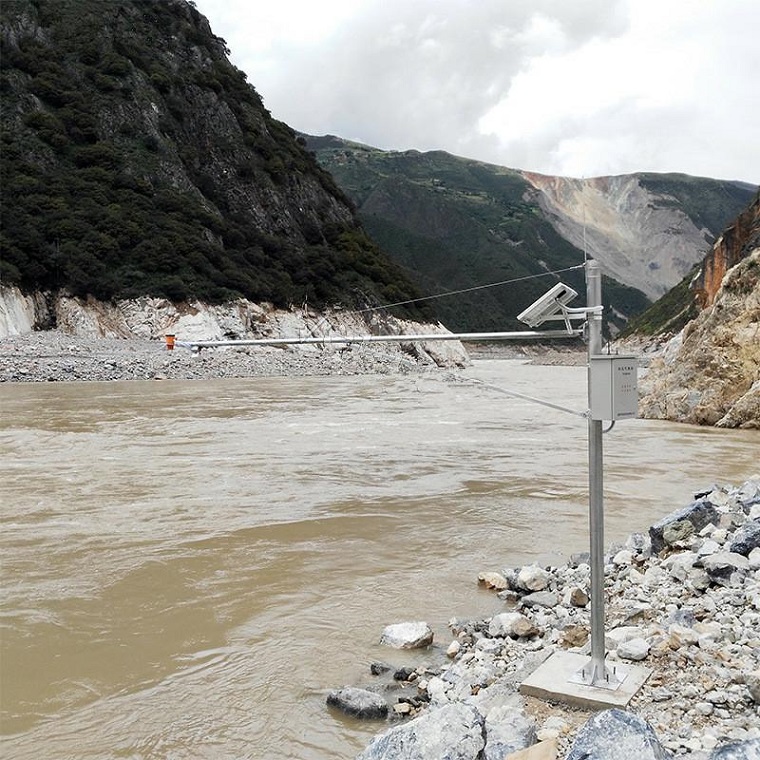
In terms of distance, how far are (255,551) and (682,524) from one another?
4015 millimetres

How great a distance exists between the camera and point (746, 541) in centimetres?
590

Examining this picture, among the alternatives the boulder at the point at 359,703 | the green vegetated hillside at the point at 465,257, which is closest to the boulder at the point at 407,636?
the boulder at the point at 359,703

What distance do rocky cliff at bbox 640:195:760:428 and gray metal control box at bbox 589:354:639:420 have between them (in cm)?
1590

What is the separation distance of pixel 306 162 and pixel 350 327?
2389 cm

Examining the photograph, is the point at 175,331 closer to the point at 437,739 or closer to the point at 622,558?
the point at 622,558

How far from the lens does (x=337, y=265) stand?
60.9 m

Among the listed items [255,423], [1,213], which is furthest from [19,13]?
[255,423]

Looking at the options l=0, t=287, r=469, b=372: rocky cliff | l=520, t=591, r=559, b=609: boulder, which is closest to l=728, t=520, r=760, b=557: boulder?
l=520, t=591, r=559, b=609: boulder

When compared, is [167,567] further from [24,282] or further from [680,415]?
[24,282]

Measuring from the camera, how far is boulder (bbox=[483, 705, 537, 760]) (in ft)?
11.3

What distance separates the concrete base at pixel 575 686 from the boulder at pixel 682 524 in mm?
2612

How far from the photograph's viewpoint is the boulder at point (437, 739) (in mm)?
3326

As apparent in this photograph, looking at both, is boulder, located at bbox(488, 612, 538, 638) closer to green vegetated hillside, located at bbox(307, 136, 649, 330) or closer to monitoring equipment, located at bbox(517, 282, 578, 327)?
monitoring equipment, located at bbox(517, 282, 578, 327)

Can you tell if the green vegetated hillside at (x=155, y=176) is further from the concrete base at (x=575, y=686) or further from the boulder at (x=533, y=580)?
the concrete base at (x=575, y=686)
